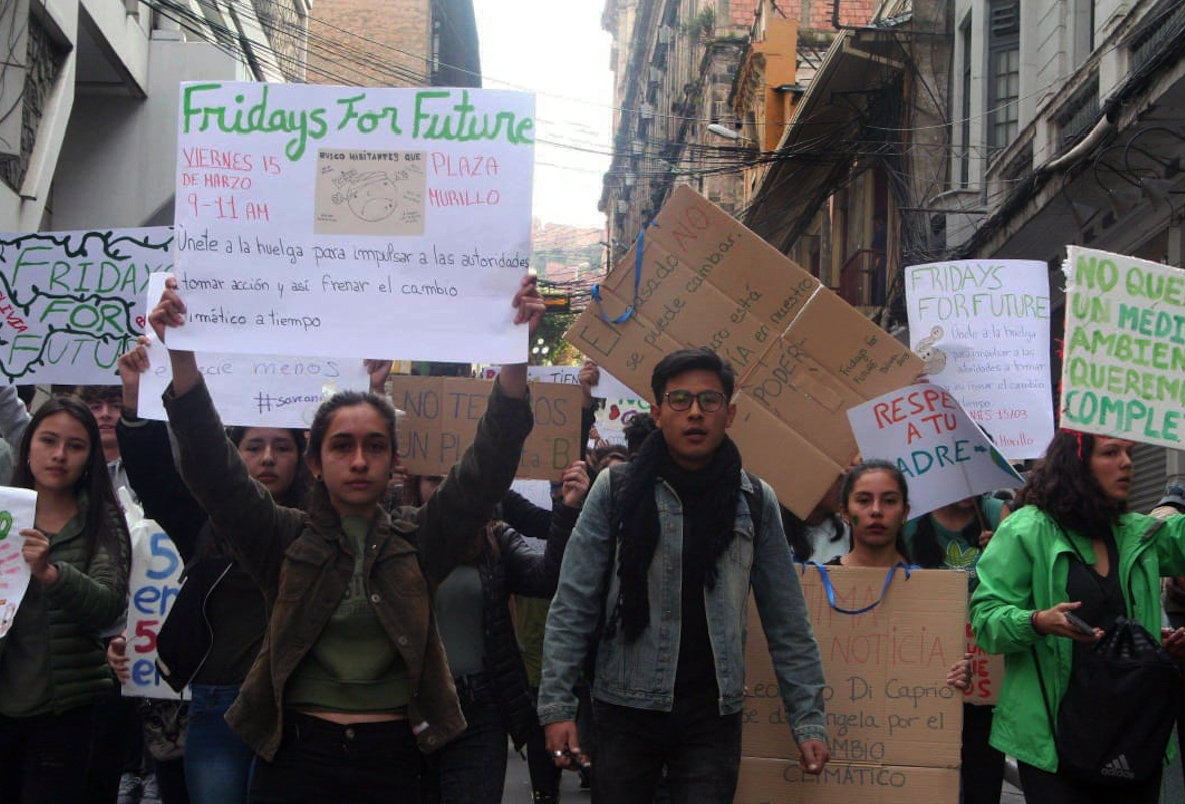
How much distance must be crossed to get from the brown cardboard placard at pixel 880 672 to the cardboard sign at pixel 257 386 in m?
1.76

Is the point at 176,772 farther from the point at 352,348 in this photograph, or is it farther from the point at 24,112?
the point at 24,112

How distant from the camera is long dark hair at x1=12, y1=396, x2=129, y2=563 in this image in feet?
16.6

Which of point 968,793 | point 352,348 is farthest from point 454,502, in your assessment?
point 968,793

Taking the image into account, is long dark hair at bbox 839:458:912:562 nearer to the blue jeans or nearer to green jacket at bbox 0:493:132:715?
the blue jeans

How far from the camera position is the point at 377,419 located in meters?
3.78

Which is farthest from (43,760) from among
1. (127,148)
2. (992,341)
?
(127,148)

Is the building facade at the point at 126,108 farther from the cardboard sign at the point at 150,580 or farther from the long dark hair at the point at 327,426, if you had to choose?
the long dark hair at the point at 327,426

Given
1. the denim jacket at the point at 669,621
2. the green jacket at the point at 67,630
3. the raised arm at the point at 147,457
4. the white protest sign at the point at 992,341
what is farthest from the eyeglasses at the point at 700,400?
the white protest sign at the point at 992,341

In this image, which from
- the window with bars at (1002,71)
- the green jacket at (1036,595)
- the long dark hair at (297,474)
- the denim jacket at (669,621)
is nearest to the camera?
the denim jacket at (669,621)

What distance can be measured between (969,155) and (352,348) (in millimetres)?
14518

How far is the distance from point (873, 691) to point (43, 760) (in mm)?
2603

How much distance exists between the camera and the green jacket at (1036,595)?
428 centimetres

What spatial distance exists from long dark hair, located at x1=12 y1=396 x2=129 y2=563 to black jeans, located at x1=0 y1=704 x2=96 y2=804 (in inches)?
24.0

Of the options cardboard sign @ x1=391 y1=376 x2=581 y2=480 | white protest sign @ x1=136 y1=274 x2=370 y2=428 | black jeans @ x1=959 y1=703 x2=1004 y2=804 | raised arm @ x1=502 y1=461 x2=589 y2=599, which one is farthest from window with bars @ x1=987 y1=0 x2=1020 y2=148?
raised arm @ x1=502 y1=461 x2=589 y2=599
